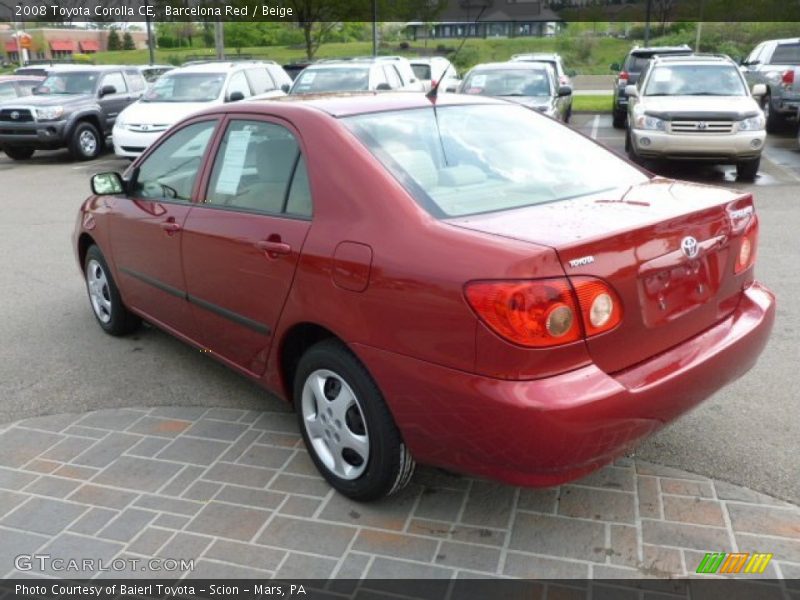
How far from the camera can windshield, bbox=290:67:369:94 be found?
1414cm

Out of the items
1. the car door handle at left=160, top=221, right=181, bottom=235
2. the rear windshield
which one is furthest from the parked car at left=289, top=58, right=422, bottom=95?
the car door handle at left=160, top=221, right=181, bottom=235

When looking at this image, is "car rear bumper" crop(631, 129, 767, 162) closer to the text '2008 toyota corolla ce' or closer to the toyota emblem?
the text '2008 toyota corolla ce'

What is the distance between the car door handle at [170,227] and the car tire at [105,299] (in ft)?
3.45

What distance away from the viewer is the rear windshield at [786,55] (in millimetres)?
17391

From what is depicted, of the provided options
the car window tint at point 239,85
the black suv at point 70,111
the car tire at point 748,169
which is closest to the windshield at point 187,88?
the car window tint at point 239,85

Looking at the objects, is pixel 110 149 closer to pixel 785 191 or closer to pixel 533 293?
pixel 785 191

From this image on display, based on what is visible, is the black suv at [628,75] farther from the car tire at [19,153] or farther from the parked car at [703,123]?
the car tire at [19,153]

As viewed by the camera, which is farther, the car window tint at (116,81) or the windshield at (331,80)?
the car window tint at (116,81)

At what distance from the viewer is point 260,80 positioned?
48.6ft

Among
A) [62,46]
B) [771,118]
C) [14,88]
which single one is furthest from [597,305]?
[62,46]

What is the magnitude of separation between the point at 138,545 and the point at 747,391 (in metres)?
3.07

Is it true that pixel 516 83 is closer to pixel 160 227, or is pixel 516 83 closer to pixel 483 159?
pixel 160 227

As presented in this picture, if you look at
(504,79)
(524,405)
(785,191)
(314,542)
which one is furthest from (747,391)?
(504,79)

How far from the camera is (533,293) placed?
2445mm
